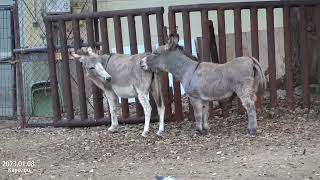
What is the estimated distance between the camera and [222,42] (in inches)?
359

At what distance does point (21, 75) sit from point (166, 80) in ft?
7.74

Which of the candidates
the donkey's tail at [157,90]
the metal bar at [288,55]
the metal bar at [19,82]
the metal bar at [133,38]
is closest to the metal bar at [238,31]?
the metal bar at [288,55]

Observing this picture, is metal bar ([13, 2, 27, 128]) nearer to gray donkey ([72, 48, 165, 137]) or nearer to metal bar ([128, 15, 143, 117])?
gray donkey ([72, 48, 165, 137])

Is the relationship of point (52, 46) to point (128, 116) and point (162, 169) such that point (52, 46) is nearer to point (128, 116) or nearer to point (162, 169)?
point (128, 116)

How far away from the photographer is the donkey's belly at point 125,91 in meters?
8.45

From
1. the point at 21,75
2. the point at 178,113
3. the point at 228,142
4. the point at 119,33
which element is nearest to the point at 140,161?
the point at 228,142

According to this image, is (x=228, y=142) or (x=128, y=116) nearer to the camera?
(x=228, y=142)

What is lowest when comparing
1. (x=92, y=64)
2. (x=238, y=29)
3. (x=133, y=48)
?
(x=92, y=64)

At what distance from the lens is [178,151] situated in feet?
24.4

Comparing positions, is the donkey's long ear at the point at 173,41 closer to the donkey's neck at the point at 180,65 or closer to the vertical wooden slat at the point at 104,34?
the donkey's neck at the point at 180,65

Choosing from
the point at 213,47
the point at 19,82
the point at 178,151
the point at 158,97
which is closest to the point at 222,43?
the point at 213,47

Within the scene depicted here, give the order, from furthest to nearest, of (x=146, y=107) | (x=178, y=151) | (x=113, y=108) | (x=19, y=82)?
(x=19, y=82) → (x=113, y=108) → (x=146, y=107) → (x=178, y=151)

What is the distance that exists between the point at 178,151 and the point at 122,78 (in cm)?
156

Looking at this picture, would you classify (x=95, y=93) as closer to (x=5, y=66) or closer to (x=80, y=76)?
(x=80, y=76)
